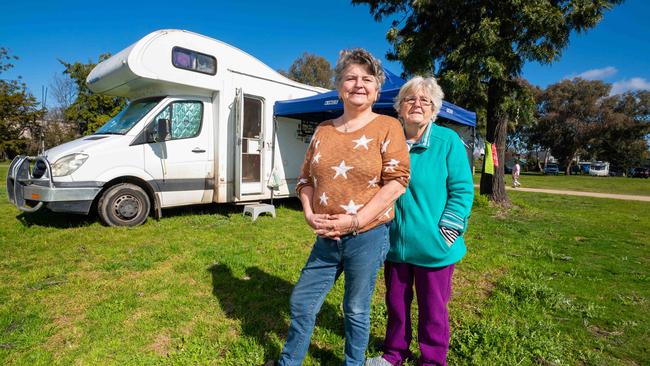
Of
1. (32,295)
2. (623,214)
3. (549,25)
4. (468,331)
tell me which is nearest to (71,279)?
(32,295)

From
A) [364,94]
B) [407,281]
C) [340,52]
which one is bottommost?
[407,281]

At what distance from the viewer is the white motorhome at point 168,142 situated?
17.1ft

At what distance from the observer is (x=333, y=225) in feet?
5.49

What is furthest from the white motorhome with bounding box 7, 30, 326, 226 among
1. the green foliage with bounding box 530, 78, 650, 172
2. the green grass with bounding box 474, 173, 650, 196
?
the green foliage with bounding box 530, 78, 650, 172

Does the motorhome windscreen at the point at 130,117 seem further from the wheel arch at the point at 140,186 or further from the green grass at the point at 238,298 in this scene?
the green grass at the point at 238,298

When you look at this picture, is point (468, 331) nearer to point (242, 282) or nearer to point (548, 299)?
point (548, 299)

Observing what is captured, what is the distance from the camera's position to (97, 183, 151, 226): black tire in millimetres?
5488

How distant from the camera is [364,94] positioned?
1752 mm

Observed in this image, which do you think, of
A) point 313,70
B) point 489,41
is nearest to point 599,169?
point 313,70

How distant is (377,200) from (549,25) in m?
8.74

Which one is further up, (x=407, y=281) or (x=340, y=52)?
(x=340, y=52)

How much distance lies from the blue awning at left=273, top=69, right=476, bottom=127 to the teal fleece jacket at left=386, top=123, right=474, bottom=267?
13.1ft

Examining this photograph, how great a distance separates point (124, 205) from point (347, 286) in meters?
5.22

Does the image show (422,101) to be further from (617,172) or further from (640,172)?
(617,172)
